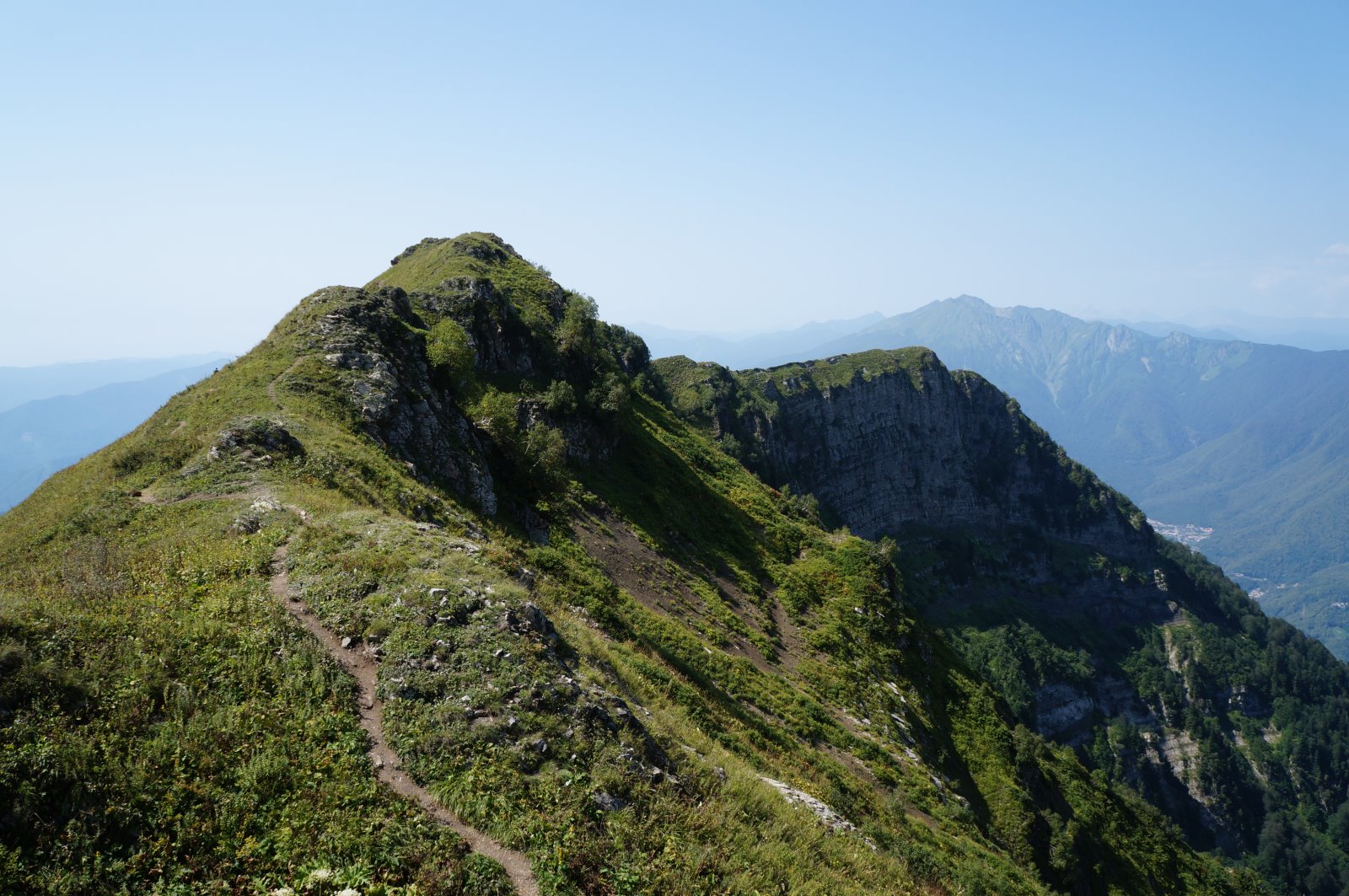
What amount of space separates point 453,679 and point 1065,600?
575 feet

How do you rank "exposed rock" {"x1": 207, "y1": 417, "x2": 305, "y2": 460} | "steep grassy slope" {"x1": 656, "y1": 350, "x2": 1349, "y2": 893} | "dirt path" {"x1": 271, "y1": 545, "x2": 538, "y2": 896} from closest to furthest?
1. "dirt path" {"x1": 271, "y1": 545, "x2": 538, "y2": 896}
2. "exposed rock" {"x1": 207, "y1": 417, "x2": 305, "y2": 460}
3. "steep grassy slope" {"x1": 656, "y1": 350, "x2": 1349, "y2": 893}

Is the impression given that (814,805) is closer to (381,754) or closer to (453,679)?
(453,679)

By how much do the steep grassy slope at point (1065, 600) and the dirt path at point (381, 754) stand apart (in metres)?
85.3

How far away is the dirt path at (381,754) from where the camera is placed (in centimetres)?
1005

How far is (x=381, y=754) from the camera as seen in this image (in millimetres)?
11641

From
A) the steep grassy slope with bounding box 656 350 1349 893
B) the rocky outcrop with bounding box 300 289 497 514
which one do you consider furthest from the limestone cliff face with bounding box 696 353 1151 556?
the rocky outcrop with bounding box 300 289 497 514

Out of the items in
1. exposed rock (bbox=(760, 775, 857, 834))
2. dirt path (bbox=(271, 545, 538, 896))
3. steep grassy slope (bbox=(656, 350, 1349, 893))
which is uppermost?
dirt path (bbox=(271, 545, 538, 896))

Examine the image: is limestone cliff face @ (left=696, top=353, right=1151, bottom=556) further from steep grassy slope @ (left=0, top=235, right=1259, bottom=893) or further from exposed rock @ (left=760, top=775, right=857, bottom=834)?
exposed rock @ (left=760, top=775, right=857, bottom=834)

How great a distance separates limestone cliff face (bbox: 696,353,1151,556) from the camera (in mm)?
134500

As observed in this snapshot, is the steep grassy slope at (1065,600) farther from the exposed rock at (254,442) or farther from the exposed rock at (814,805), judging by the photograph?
the exposed rock at (814,805)

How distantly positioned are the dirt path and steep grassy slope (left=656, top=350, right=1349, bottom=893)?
85341 mm

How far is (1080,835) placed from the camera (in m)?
44.0

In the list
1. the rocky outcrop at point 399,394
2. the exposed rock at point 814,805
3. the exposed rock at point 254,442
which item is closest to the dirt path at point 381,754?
the exposed rock at point 814,805

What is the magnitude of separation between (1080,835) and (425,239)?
96810 mm
